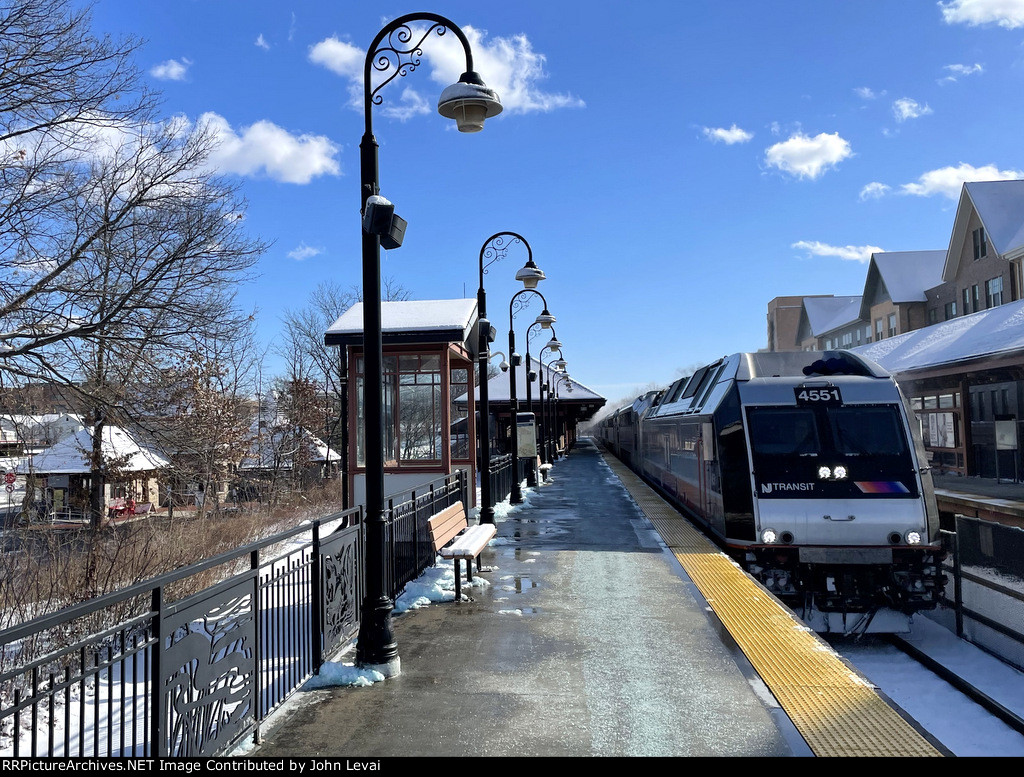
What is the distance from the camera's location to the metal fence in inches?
368

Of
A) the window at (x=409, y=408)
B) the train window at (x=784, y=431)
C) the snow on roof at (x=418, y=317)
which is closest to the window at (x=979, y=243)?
the snow on roof at (x=418, y=317)

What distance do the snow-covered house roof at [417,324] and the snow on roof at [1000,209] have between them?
29242mm

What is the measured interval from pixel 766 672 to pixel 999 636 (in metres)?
6.49

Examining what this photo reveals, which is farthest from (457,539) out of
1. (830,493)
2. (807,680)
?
(807,680)

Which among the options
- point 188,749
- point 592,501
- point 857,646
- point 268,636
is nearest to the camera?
point 188,749

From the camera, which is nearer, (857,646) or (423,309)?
(857,646)

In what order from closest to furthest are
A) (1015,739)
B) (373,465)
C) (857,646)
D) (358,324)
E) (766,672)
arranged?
(766,672) → (373,465) → (1015,739) → (857,646) → (358,324)

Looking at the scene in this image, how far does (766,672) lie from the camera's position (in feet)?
18.4

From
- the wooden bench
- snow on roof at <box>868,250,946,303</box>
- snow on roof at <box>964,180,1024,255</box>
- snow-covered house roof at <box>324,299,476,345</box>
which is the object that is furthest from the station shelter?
snow on roof at <box>868,250,946,303</box>

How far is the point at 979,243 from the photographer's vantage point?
37.1 m

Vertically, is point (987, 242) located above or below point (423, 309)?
above

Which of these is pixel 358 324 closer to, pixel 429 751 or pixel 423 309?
pixel 423 309

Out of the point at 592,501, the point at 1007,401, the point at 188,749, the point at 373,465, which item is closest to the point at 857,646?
the point at 373,465

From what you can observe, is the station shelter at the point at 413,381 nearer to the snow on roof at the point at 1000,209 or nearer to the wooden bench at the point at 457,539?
the wooden bench at the point at 457,539
